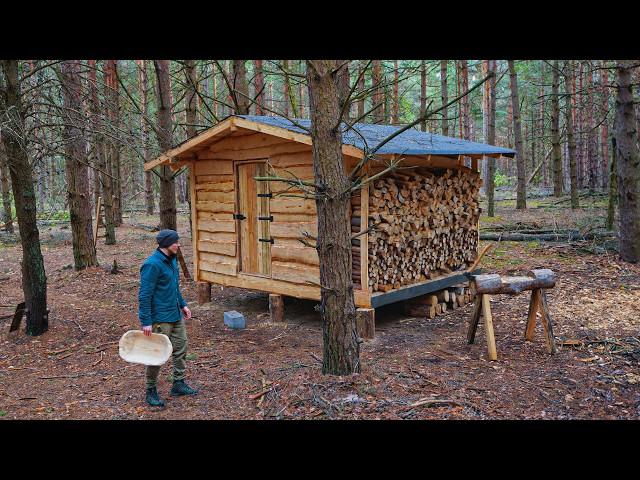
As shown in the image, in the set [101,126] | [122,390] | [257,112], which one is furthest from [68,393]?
[257,112]

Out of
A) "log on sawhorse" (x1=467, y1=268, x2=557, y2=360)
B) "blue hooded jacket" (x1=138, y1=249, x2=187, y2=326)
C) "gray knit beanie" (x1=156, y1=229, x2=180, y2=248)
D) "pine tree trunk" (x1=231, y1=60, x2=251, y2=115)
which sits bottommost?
"log on sawhorse" (x1=467, y1=268, x2=557, y2=360)

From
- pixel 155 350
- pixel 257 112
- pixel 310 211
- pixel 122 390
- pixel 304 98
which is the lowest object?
pixel 122 390

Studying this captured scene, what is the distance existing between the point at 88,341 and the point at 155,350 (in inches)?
125

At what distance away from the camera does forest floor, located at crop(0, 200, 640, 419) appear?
5.30 metres

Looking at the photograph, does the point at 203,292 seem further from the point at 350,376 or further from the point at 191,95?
the point at 350,376

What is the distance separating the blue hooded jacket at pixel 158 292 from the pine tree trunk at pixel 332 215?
5.13 ft

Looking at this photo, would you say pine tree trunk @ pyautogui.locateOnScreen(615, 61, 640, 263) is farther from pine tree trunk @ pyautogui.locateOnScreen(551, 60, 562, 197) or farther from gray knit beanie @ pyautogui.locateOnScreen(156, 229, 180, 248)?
gray knit beanie @ pyautogui.locateOnScreen(156, 229, 180, 248)

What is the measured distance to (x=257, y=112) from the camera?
80.4 ft

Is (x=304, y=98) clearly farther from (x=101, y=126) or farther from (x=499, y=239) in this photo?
(x=101, y=126)

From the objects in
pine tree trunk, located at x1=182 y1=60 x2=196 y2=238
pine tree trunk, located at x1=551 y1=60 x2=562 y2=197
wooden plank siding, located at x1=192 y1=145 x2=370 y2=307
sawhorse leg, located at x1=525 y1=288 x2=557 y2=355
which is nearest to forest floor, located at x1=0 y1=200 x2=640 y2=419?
sawhorse leg, located at x1=525 y1=288 x2=557 y2=355

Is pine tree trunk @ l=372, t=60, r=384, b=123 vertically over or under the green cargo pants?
over

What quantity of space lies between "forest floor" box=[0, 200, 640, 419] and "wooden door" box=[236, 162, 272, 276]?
3.06 feet

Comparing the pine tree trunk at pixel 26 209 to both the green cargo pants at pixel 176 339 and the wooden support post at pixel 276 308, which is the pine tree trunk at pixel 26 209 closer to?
the green cargo pants at pixel 176 339

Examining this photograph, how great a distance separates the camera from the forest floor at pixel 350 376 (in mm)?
5297
